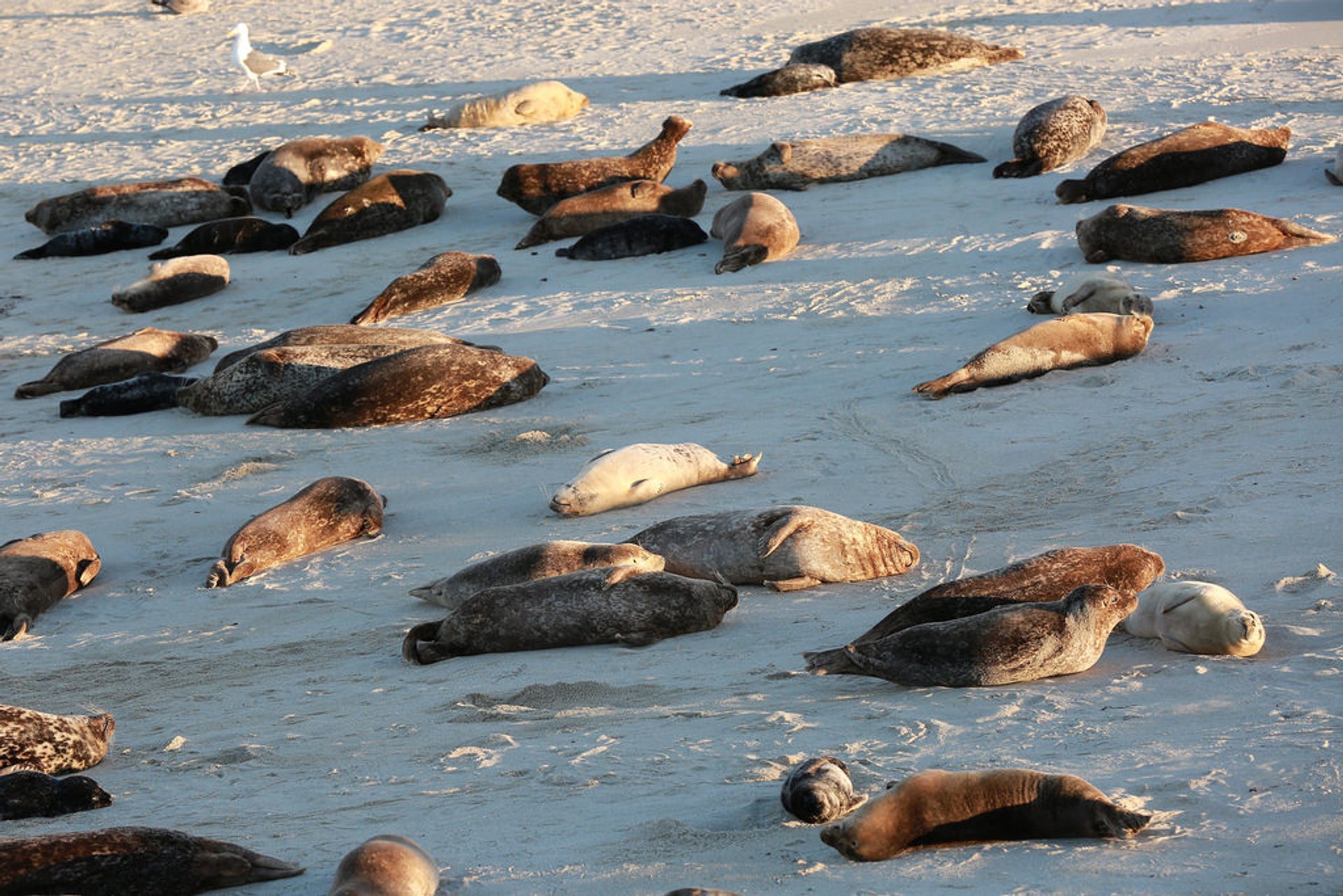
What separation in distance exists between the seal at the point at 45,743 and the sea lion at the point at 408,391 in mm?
3932

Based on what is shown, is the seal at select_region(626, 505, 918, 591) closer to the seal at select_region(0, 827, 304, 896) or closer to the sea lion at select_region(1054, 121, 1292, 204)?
the seal at select_region(0, 827, 304, 896)

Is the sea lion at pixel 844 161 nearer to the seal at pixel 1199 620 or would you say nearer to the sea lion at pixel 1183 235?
the sea lion at pixel 1183 235

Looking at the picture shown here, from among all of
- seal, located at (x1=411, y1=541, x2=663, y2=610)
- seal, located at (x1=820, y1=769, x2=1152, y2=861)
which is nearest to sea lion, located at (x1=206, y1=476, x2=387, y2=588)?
seal, located at (x1=411, y1=541, x2=663, y2=610)

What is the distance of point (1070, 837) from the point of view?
10.1 feet

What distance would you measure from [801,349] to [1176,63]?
7559mm

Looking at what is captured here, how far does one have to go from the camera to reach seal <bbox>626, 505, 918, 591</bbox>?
5.41 m

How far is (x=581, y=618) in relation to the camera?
197 inches

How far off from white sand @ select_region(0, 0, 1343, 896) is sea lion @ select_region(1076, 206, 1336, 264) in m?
0.17

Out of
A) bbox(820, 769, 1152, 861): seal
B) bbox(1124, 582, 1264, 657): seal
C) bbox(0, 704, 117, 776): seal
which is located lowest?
bbox(0, 704, 117, 776): seal

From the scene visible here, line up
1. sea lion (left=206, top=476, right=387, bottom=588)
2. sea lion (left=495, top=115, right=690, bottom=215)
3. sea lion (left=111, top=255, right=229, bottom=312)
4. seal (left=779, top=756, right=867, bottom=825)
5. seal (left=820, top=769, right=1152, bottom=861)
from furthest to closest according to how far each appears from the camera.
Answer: sea lion (left=495, top=115, right=690, bottom=215) → sea lion (left=111, top=255, right=229, bottom=312) → sea lion (left=206, top=476, right=387, bottom=588) → seal (left=779, top=756, right=867, bottom=825) → seal (left=820, top=769, right=1152, bottom=861)

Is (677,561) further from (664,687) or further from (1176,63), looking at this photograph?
(1176,63)

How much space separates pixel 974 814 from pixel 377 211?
10321mm

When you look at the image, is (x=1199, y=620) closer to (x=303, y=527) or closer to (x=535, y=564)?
(x=535, y=564)

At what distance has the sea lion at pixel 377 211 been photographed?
1254 centimetres
